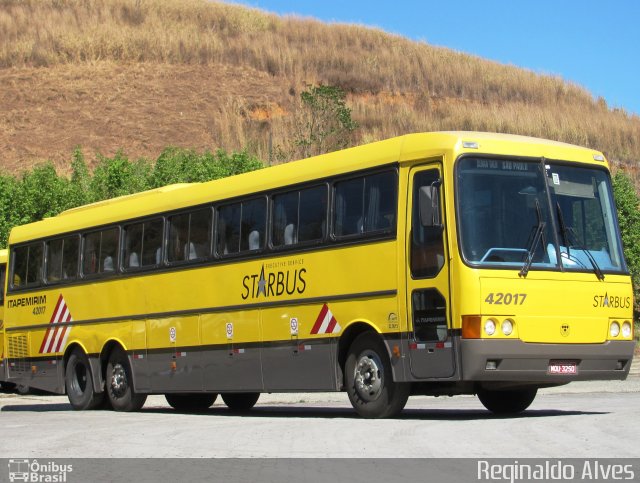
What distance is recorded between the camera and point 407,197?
50.1 feet

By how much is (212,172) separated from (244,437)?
39823mm

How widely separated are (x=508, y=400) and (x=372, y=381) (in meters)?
2.46

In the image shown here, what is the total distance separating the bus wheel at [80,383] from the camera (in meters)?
21.7

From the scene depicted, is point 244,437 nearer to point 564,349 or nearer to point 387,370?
point 387,370

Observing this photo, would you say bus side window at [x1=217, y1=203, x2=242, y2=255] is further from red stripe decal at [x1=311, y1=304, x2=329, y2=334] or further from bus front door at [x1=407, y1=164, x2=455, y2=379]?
bus front door at [x1=407, y1=164, x2=455, y2=379]

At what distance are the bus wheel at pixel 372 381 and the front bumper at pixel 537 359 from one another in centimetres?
130

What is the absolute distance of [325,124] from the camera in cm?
7006

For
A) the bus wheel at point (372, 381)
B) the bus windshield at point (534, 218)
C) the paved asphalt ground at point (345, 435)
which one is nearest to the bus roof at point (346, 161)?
the bus windshield at point (534, 218)

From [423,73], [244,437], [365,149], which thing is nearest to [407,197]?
[365,149]

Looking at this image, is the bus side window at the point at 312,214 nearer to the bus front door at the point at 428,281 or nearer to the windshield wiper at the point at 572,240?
the bus front door at the point at 428,281

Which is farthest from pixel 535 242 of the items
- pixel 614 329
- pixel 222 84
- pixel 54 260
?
pixel 222 84

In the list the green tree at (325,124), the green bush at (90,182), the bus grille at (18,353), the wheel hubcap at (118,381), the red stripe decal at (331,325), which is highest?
the green tree at (325,124)

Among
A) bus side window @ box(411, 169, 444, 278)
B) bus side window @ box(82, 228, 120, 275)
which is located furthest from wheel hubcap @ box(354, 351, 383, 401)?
bus side window @ box(82, 228, 120, 275)

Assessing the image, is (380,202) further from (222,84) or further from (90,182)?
(222,84)
